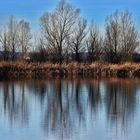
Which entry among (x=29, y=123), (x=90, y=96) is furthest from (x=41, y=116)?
(x=90, y=96)

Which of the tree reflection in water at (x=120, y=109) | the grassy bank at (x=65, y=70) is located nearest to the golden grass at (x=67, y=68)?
the grassy bank at (x=65, y=70)

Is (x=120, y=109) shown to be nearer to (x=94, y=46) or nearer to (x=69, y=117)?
(x=69, y=117)

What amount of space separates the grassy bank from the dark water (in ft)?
55.3

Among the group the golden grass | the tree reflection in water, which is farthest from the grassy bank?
the tree reflection in water

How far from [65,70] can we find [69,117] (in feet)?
83.3

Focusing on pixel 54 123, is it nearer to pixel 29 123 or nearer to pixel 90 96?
pixel 29 123

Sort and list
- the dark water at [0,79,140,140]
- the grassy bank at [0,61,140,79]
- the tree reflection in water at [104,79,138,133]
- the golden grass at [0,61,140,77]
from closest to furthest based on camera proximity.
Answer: the dark water at [0,79,140,140] → the tree reflection in water at [104,79,138,133] → the grassy bank at [0,61,140,79] → the golden grass at [0,61,140,77]

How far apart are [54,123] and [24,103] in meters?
4.77

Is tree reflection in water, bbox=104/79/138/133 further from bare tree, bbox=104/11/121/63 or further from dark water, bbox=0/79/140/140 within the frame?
bare tree, bbox=104/11/121/63

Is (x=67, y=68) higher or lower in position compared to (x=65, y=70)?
higher

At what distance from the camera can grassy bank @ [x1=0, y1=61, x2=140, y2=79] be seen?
3691 centimetres

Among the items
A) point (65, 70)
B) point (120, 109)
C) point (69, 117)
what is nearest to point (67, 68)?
point (65, 70)

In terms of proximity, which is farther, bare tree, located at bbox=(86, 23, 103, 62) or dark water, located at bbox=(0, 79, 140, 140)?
bare tree, located at bbox=(86, 23, 103, 62)

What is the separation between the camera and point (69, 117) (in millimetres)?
13742
